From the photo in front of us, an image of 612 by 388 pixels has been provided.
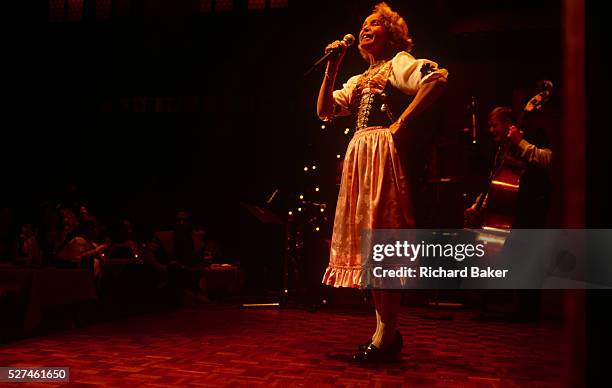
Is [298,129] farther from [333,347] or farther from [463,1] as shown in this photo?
[333,347]

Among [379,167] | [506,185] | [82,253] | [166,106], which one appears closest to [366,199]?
[379,167]

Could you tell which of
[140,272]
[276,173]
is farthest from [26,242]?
[276,173]

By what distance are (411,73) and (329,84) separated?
0.45 m

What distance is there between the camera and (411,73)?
229 cm

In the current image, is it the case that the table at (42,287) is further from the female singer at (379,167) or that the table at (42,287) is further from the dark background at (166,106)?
the dark background at (166,106)

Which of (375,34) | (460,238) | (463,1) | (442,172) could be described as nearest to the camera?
(375,34)

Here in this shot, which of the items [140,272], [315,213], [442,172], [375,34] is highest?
[375,34]

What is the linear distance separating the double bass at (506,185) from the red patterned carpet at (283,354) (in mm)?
885

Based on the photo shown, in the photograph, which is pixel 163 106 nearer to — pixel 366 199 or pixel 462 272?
pixel 462 272

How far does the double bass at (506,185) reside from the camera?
4.00m

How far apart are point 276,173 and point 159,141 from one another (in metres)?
2.46

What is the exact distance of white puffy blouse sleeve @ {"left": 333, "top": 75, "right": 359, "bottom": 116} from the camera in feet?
8.56

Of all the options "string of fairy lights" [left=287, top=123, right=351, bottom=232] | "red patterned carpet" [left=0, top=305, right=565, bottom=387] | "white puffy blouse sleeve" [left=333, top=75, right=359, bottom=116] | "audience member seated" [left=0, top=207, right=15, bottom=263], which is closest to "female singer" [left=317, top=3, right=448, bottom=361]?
"white puffy blouse sleeve" [left=333, top=75, right=359, bottom=116]

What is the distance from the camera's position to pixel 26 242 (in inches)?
225
